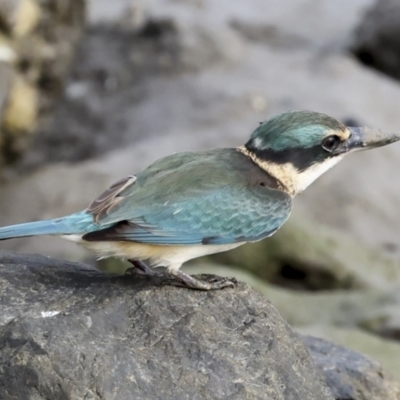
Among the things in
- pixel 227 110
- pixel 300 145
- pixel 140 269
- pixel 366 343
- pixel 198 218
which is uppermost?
pixel 300 145

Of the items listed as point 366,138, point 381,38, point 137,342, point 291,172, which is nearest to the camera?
point 137,342

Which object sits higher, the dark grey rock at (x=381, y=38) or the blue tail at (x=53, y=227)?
the blue tail at (x=53, y=227)

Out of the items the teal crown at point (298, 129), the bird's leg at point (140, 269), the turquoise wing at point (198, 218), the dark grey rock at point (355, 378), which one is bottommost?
the dark grey rock at point (355, 378)

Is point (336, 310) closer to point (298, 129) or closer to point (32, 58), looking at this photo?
point (298, 129)

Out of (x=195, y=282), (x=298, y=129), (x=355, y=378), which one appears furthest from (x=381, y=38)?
(x=195, y=282)

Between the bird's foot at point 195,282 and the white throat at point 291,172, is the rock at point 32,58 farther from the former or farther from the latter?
the bird's foot at point 195,282

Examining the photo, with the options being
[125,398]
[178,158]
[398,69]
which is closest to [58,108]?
[398,69]

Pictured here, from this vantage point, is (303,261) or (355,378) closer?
(355,378)

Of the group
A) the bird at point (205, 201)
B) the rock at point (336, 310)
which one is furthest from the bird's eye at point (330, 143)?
the rock at point (336, 310)
